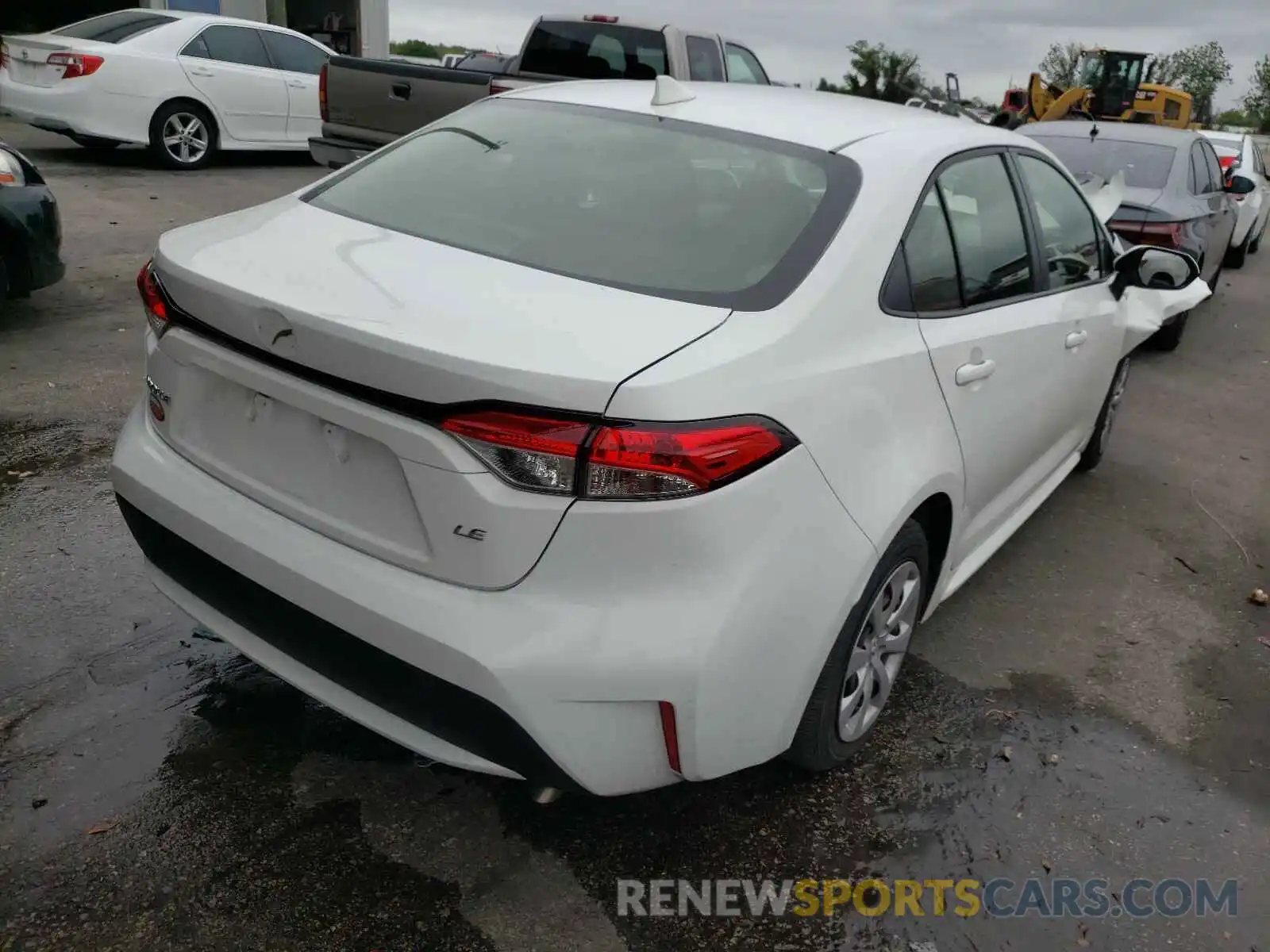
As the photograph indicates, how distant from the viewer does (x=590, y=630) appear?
6.48 feet

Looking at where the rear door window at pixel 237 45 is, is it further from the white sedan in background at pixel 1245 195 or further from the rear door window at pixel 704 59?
the white sedan in background at pixel 1245 195

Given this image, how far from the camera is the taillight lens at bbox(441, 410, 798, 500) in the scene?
191 centimetres

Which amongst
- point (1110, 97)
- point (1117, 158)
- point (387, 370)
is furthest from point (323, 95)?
point (1110, 97)

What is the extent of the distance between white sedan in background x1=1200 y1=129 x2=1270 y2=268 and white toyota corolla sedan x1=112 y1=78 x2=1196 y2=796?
800 centimetres

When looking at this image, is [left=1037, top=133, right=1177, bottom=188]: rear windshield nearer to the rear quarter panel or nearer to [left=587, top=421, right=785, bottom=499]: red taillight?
the rear quarter panel

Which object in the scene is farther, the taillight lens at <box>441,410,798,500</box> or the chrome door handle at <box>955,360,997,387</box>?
the chrome door handle at <box>955,360,997,387</box>

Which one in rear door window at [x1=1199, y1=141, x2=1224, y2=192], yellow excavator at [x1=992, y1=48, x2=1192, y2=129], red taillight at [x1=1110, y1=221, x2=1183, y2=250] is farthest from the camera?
yellow excavator at [x1=992, y1=48, x2=1192, y2=129]

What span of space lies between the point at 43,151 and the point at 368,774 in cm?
1178

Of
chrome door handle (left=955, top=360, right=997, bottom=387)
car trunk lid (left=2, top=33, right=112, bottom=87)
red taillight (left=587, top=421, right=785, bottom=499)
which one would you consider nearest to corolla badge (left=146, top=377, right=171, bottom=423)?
red taillight (left=587, top=421, right=785, bottom=499)

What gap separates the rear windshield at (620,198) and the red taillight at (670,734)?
821 mm

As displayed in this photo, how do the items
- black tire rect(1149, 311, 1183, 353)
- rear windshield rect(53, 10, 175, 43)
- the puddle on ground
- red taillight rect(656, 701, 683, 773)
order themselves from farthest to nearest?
rear windshield rect(53, 10, 175, 43) < black tire rect(1149, 311, 1183, 353) < the puddle on ground < red taillight rect(656, 701, 683, 773)

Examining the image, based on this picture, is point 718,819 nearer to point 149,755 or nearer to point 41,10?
point 149,755

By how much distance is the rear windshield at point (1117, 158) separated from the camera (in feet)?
25.6

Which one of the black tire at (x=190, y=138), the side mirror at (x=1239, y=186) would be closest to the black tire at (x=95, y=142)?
the black tire at (x=190, y=138)
